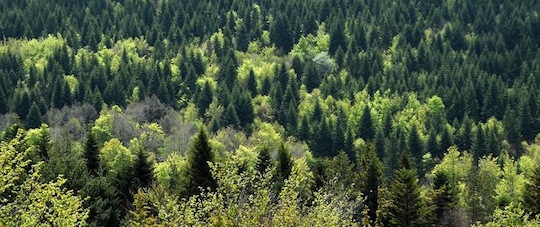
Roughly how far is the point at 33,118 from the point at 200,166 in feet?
243

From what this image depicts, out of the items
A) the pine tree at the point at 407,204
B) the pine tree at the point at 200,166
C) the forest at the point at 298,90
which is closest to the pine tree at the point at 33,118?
the forest at the point at 298,90

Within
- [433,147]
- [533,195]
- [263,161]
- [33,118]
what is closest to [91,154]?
[263,161]

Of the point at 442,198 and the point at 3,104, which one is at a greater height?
the point at 3,104

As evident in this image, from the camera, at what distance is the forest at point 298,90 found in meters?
75.2

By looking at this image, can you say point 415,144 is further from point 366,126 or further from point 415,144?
point 366,126

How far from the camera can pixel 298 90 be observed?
5674 inches

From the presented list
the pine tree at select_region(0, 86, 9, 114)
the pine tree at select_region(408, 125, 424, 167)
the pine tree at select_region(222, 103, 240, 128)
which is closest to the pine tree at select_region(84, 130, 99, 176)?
the pine tree at select_region(222, 103, 240, 128)

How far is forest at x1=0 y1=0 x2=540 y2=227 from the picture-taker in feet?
247

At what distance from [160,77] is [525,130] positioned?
6989 cm

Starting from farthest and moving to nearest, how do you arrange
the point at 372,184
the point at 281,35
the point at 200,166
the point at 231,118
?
the point at 281,35
the point at 231,118
the point at 372,184
the point at 200,166

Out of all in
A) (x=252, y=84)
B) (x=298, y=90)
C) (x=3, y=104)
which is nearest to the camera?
(x=3, y=104)

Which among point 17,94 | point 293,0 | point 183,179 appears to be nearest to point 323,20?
point 293,0

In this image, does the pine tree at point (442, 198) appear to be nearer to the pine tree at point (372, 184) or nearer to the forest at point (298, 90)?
the forest at point (298, 90)

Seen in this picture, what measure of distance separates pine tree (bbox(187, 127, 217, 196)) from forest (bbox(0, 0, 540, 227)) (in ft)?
5.71
